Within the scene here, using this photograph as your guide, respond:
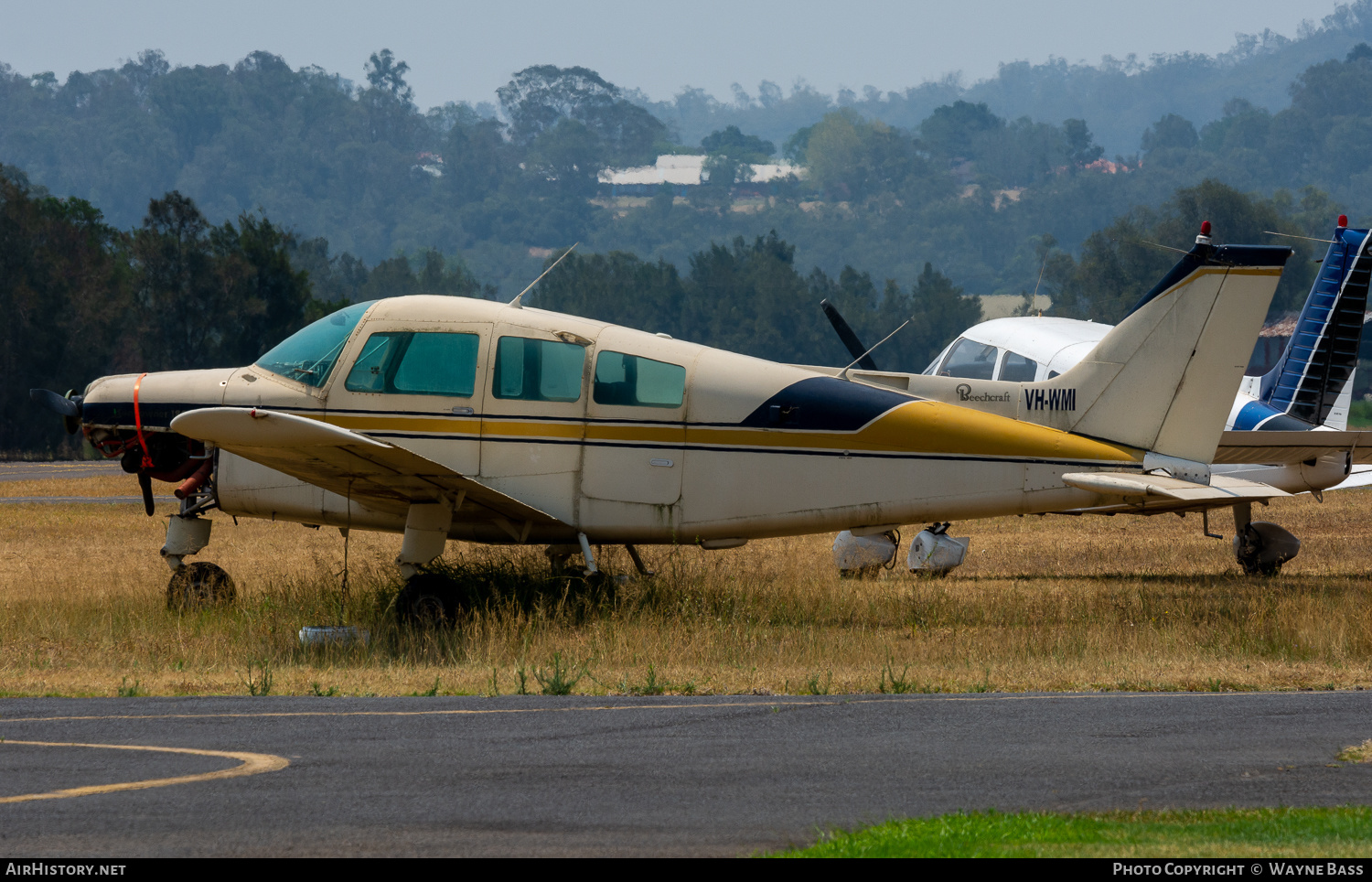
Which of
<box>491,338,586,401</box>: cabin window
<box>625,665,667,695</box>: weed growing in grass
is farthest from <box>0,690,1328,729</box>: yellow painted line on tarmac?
<box>491,338,586,401</box>: cabin window

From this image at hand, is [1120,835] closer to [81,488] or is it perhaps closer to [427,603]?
[427,603]

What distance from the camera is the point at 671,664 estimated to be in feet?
35.8

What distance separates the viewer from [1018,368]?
17.6 meters

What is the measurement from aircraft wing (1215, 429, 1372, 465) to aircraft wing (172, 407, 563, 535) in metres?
7.76

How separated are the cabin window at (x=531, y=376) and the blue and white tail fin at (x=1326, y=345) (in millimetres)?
9046

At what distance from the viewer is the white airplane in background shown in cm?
1631

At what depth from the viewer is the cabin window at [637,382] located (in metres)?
12.5

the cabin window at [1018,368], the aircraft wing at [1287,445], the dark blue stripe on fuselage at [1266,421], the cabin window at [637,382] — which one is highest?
the cabin window at [1018,368]

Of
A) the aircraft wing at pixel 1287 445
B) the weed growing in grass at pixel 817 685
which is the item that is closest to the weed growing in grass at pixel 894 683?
the weed growing in grass at pixel 817 685

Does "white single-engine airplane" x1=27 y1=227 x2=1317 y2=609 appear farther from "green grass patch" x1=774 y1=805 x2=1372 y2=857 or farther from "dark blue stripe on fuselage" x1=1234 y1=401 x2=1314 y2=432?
"green grass patch" x1=774 y1=805 x2=1372 y2=857

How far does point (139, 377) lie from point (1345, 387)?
14.2 m

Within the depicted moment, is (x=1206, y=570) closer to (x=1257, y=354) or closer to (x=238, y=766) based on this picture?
(x=238, y=766)

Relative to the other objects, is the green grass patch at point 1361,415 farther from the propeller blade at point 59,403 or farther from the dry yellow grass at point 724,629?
the propeller blade at point 59,403
